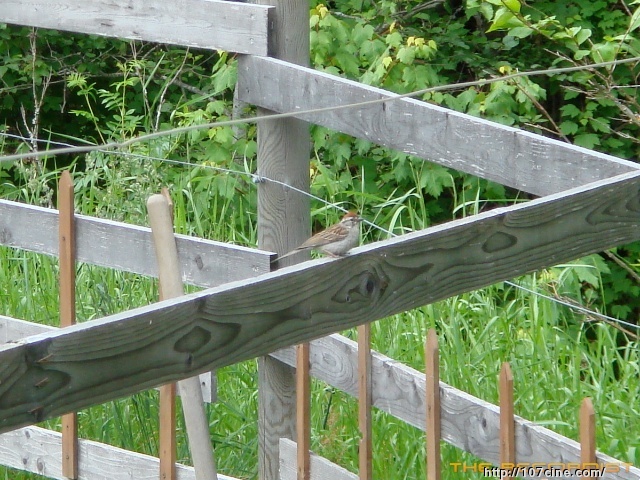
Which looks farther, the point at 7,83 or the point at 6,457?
the point at 7,83

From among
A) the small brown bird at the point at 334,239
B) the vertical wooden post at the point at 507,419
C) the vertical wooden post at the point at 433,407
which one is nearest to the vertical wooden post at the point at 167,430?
the small brown bird at the point at 334,239

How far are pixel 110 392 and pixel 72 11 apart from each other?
7.95ft

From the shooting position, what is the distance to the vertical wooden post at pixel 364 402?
2.75 m

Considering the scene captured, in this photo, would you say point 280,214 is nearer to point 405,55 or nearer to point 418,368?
point 418,368

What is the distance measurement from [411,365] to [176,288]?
175 centimetres

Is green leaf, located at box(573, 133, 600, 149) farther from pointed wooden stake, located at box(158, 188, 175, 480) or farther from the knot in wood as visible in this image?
the knot in wood

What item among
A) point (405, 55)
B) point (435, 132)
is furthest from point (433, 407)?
point (405, 55)

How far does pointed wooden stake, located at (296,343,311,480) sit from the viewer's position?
290cm

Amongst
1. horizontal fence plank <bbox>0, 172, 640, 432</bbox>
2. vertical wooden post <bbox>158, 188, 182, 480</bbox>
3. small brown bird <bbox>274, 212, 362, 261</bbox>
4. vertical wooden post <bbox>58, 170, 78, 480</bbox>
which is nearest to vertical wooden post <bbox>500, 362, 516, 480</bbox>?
horizontal fence plank <bbox>0, 172, 640, 432</bbox>

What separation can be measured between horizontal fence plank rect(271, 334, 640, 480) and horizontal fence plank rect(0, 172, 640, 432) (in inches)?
21.9

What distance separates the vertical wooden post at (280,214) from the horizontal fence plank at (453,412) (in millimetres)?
241

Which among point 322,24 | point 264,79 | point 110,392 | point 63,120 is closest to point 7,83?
point 63,120

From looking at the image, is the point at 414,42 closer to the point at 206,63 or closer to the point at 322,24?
the point at 322,24

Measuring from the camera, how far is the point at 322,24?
6.43 meters
